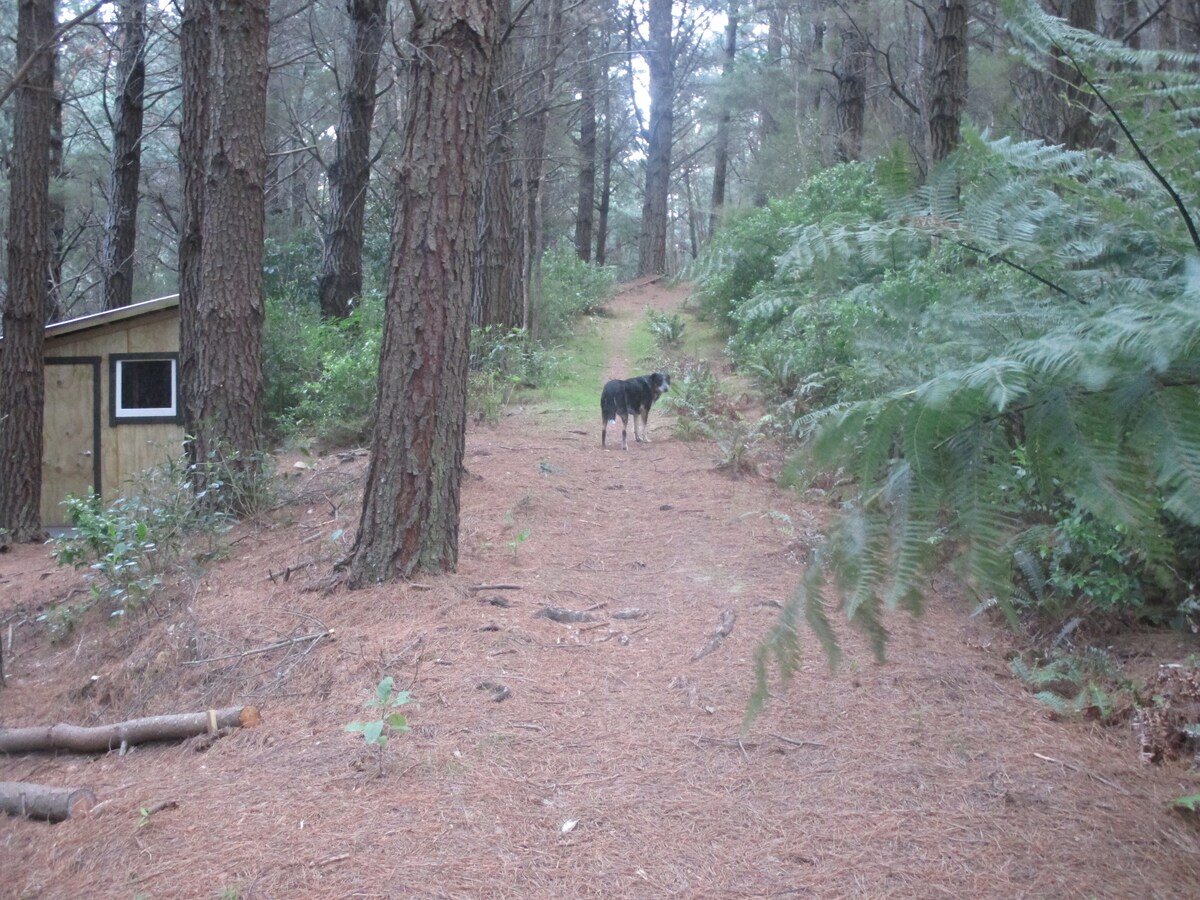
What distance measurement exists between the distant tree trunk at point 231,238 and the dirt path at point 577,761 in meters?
2.42

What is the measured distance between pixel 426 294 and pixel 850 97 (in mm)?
15924

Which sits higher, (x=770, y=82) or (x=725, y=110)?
(x=725, y=110)

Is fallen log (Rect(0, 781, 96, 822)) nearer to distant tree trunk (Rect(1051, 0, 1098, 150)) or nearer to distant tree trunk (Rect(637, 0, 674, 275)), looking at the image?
distant tree trunk (Rect(1051, 0, 1098, 150))

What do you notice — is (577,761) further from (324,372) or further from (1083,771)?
(324,372)

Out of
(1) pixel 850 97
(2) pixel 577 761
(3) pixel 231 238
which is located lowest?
(2) pixel 577 761

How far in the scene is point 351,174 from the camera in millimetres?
17594

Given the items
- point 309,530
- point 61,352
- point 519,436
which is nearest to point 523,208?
point 519,436

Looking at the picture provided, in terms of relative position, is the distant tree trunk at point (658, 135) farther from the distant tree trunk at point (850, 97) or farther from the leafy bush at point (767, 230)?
the distant tree trunk at point (850, 97)

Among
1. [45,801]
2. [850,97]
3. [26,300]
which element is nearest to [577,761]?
[45,801]

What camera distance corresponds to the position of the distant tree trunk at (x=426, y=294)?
21.4 ft

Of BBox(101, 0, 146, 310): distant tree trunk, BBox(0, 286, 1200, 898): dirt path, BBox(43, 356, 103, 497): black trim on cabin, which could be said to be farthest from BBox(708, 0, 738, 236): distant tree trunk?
BBox(0, 286, 1200, 898): dirt path

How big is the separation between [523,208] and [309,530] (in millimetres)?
10084

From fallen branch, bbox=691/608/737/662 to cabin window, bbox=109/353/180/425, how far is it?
1191 cm

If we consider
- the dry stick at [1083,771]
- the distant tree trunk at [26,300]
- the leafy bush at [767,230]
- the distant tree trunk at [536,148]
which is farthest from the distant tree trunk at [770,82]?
the dry stick at [1083,771]
